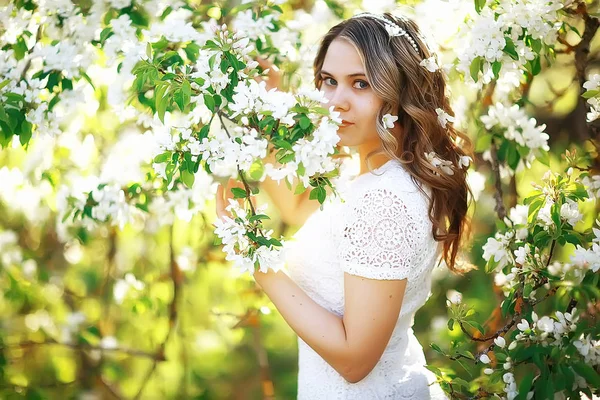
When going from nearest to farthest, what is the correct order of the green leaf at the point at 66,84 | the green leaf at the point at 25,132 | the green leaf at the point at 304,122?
the green leaf at the point at 304,122 < the green leaf at the point at 25,132 < the green leaf at the point at 66,84

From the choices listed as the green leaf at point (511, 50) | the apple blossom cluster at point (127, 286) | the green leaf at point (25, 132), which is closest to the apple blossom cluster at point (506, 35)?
the green leaf at point (511, 50)

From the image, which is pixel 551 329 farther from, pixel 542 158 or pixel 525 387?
pixel 542 158

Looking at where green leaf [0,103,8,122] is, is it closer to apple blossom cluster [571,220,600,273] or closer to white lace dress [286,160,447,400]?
white lace dress [286,160,447,400]

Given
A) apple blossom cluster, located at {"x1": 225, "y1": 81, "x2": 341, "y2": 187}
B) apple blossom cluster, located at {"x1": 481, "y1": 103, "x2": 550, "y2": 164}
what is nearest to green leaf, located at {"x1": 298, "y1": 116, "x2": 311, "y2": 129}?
apple blossom cluster, located at {"x1": 225, "y1": 81, "x2": 341, "y2": 187}

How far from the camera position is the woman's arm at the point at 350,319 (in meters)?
1.69

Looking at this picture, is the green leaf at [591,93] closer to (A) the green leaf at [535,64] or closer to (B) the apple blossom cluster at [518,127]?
(A) the green leaf at [535,64]

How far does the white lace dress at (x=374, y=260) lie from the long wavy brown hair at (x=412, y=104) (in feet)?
0.19

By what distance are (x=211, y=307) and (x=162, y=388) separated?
53 cm

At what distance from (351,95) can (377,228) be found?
1.33ft

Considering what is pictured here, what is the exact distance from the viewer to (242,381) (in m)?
3.83

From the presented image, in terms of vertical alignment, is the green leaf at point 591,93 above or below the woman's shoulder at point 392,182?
above

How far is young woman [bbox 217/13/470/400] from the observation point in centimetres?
171

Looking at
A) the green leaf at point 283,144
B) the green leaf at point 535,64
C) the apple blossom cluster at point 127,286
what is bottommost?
the apple blossom cluster at point 127,286

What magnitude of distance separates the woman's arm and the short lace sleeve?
1.3 inches
